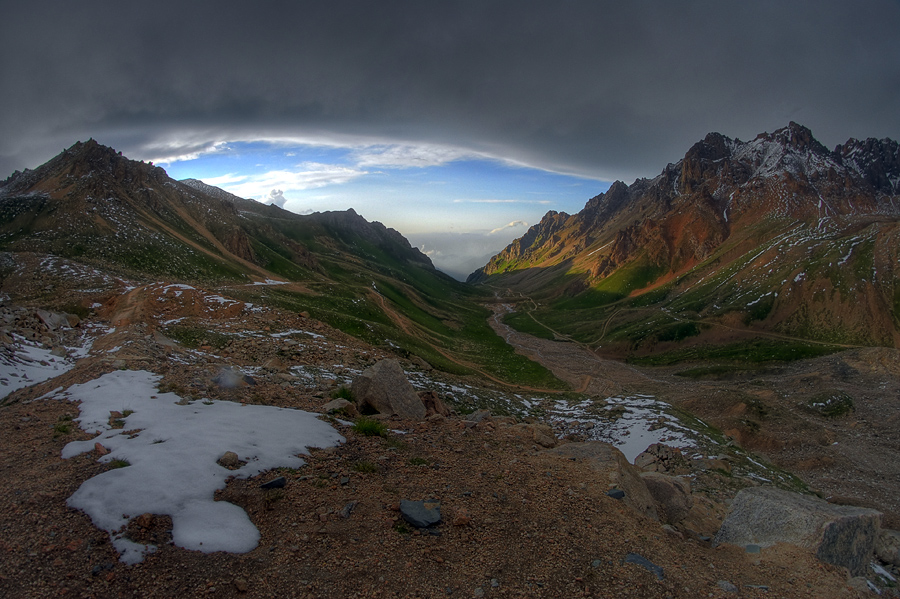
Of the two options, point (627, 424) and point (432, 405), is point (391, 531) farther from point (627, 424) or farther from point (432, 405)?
point (627, 424)

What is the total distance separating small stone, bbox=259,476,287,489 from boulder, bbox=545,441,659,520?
809 centimetres

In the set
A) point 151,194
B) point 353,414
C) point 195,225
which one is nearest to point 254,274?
point 195,225

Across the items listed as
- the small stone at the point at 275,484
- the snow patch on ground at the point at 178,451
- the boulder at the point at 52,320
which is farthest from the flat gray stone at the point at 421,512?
the boulder at the point at 52,320

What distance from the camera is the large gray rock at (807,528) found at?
8984 millimetres

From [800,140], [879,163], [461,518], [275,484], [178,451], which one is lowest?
[461,518]

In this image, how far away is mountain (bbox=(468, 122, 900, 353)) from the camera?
80.9 m

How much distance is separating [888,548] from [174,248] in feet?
250

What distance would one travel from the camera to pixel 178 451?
9.34 metres

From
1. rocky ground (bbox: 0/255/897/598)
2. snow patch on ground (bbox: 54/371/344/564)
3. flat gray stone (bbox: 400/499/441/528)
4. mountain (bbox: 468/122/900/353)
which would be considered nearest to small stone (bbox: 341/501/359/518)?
rocky ground (bbox: 0/255/897/598)

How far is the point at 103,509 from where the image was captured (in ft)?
23.8

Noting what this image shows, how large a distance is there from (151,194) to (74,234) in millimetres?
23999

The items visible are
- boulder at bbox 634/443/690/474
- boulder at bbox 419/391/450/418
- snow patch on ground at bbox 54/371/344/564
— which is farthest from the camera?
boulder at bbox 634/443/690/474

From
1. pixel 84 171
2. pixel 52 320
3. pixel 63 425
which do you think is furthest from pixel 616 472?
pixel 84 171

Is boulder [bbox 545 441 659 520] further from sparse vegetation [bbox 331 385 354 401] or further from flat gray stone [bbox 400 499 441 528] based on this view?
sparse vegetation [bbox 331 385 354 401]
